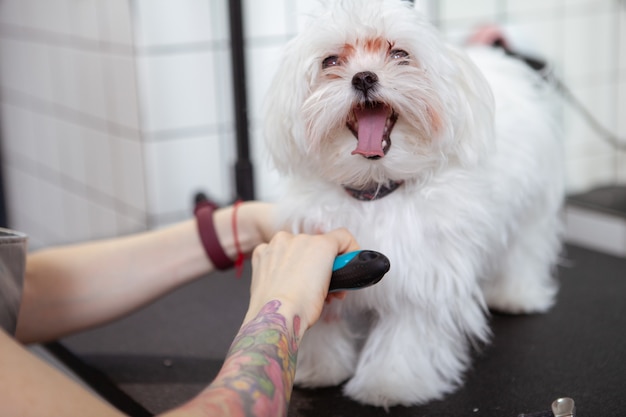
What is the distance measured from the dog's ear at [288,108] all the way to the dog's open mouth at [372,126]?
0.06 metres

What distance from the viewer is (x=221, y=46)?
180 centimetres

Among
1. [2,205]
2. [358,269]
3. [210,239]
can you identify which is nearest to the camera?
[358,269]

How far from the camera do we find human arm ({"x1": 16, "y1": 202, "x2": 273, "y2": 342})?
1.11 m

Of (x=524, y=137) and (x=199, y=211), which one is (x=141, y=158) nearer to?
(x=199, y=211)

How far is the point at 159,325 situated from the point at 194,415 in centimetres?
68

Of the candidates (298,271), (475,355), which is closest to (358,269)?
(298,271)

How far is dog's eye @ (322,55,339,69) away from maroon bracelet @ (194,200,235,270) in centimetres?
32

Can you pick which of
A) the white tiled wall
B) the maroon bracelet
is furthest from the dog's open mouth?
the white tiled wall

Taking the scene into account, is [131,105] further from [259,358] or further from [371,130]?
[259,358]

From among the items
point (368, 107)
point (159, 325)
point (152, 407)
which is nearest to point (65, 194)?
point (159, 325)

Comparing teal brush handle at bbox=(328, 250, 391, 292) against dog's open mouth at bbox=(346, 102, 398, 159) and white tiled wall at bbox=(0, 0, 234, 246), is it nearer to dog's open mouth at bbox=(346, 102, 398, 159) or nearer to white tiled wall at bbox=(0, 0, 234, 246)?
dog's open mouth at bbox=(346, 102, 398, 159)

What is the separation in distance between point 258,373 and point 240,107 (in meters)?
1.02

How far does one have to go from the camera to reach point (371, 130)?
894 millimetres

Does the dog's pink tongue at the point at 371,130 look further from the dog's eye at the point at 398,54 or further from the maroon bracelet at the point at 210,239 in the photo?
the maroon bracelet at the point at 210,239
